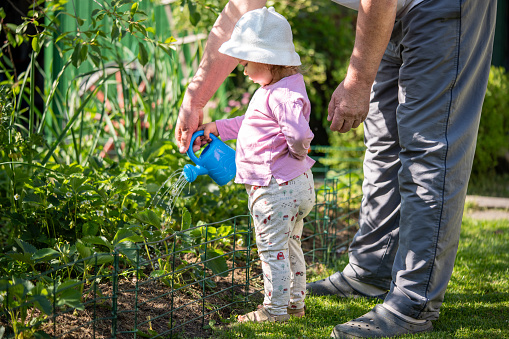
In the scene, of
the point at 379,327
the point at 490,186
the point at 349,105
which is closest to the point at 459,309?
the point at 379,327

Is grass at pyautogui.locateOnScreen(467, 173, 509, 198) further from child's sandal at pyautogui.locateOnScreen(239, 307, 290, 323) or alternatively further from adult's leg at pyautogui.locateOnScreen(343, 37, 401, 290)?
child's sandal at pyautogui.locateOnScreen(239, 307, 290, 323)

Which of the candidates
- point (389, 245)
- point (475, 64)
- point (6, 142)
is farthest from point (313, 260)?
point (6, 142)

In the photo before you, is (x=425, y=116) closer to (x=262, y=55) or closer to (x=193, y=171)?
(x=262, y=55)

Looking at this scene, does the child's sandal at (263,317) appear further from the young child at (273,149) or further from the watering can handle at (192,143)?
the watering can handle at (192,143)

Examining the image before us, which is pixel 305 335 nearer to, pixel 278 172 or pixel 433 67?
pixel 278 172

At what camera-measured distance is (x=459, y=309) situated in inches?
80.4

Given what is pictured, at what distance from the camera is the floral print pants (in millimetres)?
1785

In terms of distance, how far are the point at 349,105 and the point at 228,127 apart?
1.73 ft

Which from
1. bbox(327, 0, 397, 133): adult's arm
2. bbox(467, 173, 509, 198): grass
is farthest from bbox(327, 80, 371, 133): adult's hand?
bbox(467, 173, 509, 198): grass

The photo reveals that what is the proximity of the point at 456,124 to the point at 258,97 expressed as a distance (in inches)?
26.3

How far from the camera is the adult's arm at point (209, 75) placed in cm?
199

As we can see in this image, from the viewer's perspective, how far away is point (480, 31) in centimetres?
174

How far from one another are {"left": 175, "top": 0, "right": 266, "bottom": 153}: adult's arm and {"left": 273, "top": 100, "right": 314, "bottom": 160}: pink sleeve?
390 mm

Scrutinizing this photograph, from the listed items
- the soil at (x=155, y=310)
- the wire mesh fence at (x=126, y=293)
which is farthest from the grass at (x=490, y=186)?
the soil at (x=155, y=310)
